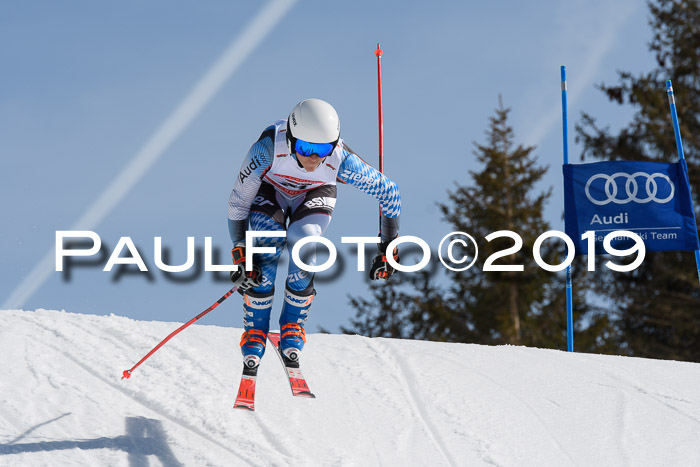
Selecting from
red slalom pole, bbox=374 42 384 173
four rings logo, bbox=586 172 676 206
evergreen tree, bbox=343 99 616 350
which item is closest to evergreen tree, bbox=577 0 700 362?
evergreen tree, bbox=343 99 616 350

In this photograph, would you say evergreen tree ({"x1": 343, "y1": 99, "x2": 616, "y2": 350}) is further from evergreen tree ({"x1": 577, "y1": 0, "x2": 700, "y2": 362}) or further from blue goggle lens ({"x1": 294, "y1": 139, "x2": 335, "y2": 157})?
blue goggle lens ({"x1": 294, "y1": 139, "x2": 335, "y2": 157})

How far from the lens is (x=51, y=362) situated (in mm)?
6035

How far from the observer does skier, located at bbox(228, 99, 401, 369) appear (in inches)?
192

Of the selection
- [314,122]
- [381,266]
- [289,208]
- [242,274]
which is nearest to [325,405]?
[381,266]

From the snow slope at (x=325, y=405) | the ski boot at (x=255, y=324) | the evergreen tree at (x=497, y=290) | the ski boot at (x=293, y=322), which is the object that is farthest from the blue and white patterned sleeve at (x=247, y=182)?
the evergreen tree at (x=497, y=290)

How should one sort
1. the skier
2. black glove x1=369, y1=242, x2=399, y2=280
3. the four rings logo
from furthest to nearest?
the four rings logo, black glove x1=369, y1=242, x2=399, y2=280, the skier

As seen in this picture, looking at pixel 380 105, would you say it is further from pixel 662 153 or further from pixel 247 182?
pixel 662 153

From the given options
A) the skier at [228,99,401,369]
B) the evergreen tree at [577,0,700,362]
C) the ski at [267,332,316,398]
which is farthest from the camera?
the evergreen tree at [577,0,700,362]

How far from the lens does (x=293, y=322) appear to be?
5.19 m

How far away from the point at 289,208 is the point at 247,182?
368mm

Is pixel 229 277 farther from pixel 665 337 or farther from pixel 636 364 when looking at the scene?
pixel 665 337

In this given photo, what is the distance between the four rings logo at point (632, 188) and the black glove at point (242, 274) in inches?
252

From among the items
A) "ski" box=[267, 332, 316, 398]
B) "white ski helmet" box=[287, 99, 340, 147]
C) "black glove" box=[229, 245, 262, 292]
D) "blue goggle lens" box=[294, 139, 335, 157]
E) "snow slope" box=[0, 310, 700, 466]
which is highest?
"white ski helmet" box=[287, 99, 340, 147]

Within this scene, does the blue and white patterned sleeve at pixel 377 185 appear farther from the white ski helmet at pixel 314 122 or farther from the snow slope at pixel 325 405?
the snow slope at pixel 325 405
